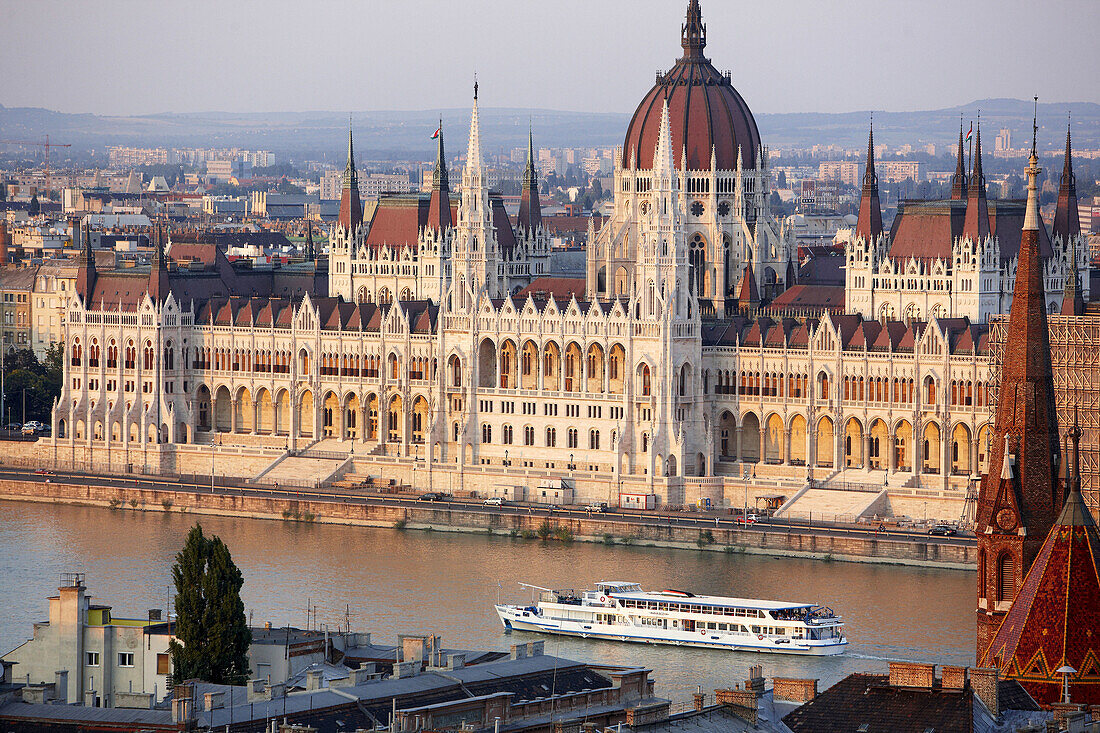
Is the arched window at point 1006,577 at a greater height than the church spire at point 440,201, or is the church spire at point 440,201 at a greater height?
the church spire at point 440,201

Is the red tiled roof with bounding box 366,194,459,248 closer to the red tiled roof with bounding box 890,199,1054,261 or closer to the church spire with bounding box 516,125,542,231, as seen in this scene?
the church spire with bounding box 516,125,542,231

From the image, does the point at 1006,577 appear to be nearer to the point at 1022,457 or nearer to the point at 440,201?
the point at 1022,457

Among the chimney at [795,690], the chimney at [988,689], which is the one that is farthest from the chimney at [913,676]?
the chimney at [795,690]

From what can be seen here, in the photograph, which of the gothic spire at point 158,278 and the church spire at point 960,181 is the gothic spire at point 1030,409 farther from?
the gothic spire at point 158,278

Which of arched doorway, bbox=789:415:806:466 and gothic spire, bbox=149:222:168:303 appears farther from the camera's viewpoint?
gothic spire, bbox=149:222:168:303

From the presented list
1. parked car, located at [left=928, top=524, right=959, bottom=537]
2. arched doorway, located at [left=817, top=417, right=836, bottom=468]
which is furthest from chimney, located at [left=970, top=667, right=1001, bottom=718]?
arched doorway, located at [left=817, top=417, right=836, bottom=468]

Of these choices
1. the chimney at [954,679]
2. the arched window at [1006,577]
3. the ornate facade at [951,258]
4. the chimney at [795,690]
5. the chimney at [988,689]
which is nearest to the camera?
the chimney at [988,689]

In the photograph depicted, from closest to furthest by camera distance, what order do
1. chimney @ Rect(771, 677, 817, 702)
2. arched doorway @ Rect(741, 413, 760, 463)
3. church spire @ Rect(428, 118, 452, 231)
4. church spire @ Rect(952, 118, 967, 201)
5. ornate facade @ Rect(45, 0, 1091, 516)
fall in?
chimney @ Rect(771, 677, 817, 702) → ornate facade @ Rect(45, 0, 1091, 516) → arched doorway @ Rect(741, 413, 760, 463) → church spire @ Rect(952, 118, 967, 201) → church spire @ Rect(428, 118, 452, 231)
